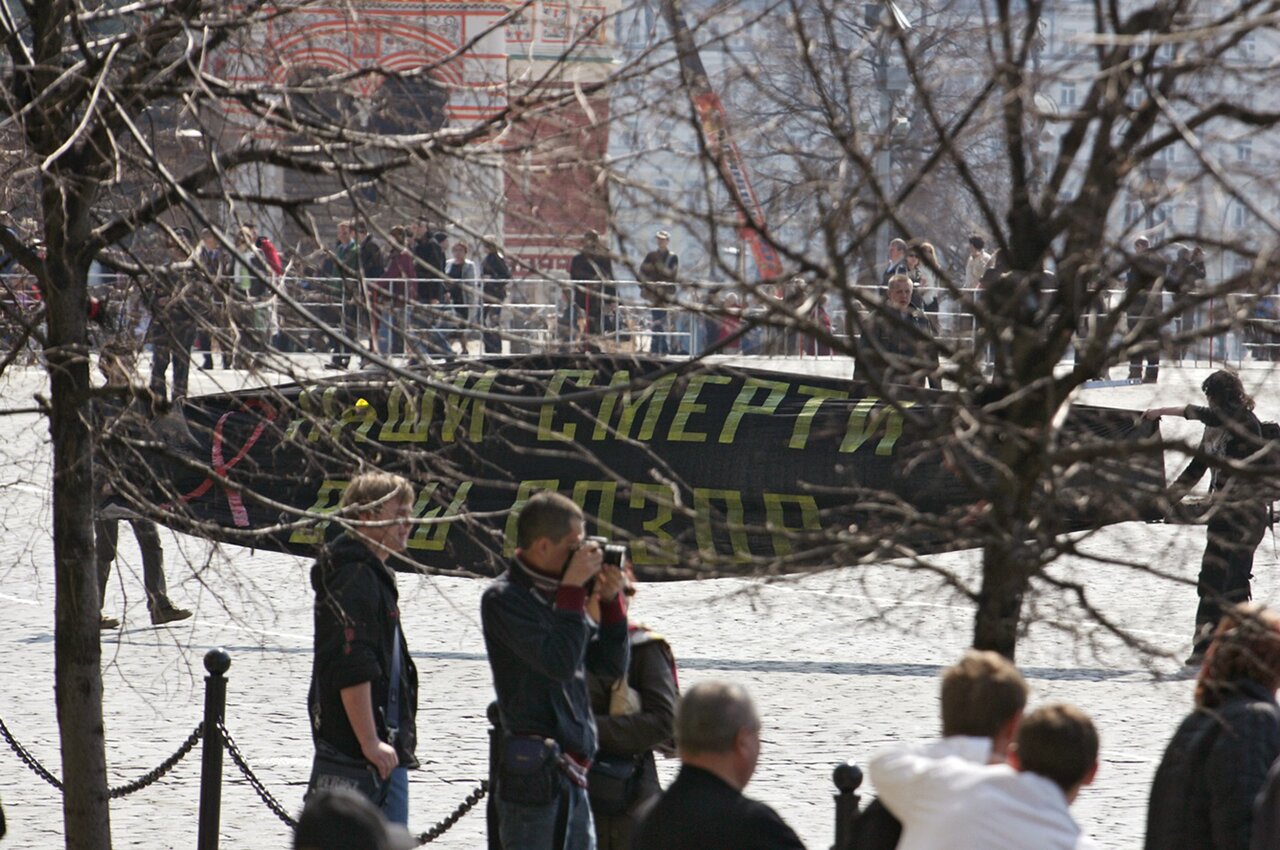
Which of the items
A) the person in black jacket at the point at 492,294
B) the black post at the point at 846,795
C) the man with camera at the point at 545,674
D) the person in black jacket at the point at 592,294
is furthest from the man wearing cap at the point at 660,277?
the black post at the point at 846,795

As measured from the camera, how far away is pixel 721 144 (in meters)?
4.42

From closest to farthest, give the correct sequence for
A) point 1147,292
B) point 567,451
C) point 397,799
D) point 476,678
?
point 1147,292, point 397,799, point 567,451, point 476,678

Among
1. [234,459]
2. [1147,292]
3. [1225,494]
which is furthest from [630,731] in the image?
[234,459]

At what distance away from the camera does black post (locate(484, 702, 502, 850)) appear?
18.7 ft

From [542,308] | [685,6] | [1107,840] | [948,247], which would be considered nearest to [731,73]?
[685,6]

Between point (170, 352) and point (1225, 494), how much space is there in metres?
4.35

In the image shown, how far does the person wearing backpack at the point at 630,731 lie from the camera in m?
5.79

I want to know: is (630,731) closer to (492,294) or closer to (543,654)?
(543,654)

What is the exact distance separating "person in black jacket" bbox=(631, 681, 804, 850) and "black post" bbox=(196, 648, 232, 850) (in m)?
3.13

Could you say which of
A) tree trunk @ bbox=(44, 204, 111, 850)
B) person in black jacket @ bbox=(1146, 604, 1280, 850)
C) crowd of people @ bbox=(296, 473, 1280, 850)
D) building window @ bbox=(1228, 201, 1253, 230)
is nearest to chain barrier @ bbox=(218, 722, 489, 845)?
tree trunk @ bbox=(44, 204, 111, 850)

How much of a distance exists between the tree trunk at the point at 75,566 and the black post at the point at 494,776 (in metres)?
1.52

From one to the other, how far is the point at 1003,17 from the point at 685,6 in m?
1.21

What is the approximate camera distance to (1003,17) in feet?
13.5

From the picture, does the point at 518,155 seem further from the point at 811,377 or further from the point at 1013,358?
the point at 811,377
